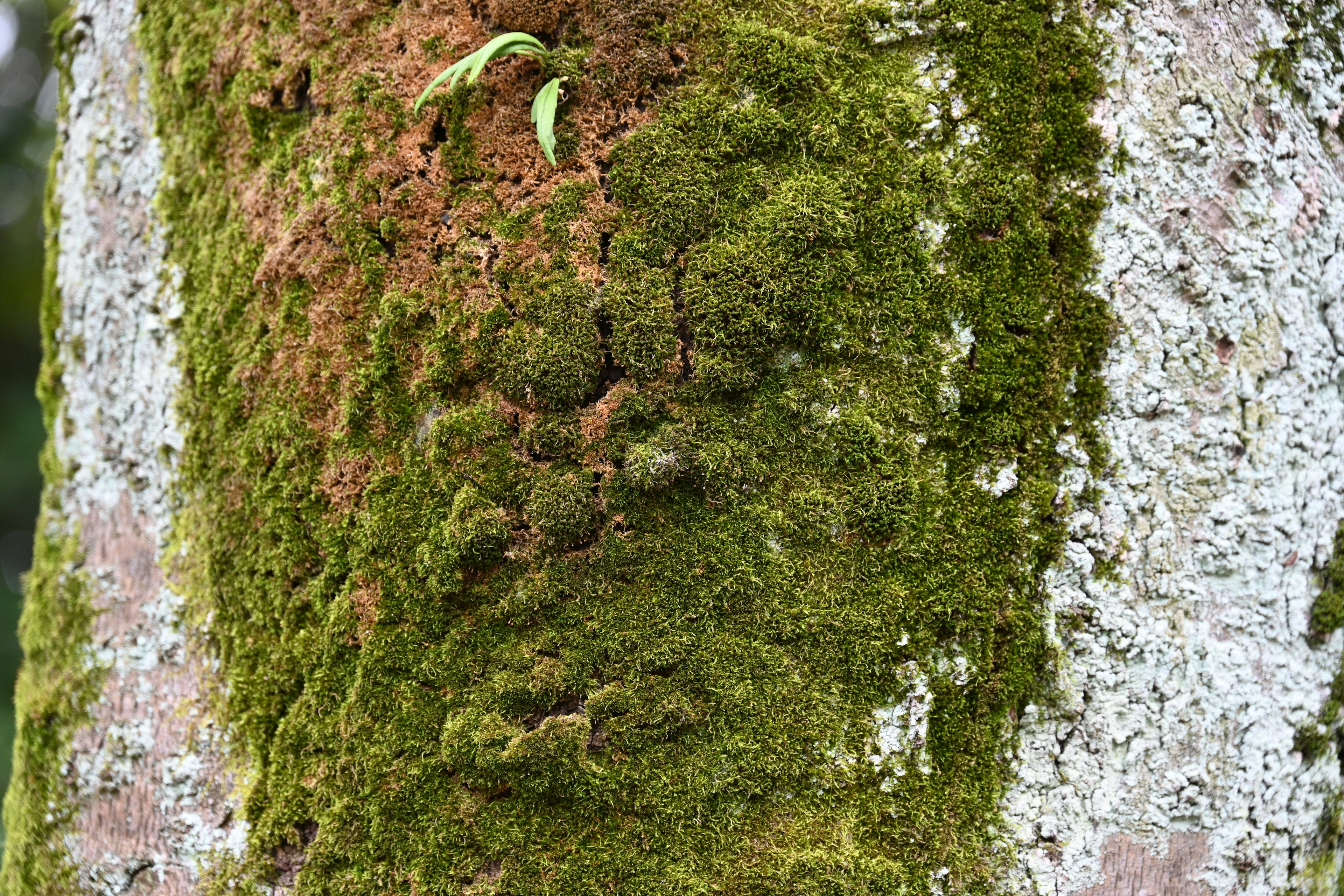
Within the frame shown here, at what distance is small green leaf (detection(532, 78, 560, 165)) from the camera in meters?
1.44

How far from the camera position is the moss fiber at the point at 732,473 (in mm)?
1435

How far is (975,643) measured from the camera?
1442 mm

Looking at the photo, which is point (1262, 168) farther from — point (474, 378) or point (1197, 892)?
point (474, 378)

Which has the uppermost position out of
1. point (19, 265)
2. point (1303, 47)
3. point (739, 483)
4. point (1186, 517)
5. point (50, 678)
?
point (1303, 47)

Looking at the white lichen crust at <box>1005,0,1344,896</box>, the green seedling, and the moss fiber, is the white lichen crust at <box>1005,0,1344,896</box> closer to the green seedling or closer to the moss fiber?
the moss fiber

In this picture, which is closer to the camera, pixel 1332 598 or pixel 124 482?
pixel 1332 598

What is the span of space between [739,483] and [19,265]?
29.7 ft

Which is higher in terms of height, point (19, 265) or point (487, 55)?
point (487, 55)

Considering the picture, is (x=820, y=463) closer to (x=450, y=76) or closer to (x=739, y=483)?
(x=739, y=483)

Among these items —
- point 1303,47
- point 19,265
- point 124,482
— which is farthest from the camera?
point 19,265

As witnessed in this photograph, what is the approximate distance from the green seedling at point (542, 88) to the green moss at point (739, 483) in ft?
0.24

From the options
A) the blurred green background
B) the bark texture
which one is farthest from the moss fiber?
the blurred green background

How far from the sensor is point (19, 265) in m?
7.34

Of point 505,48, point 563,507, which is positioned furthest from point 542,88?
point 563,507
